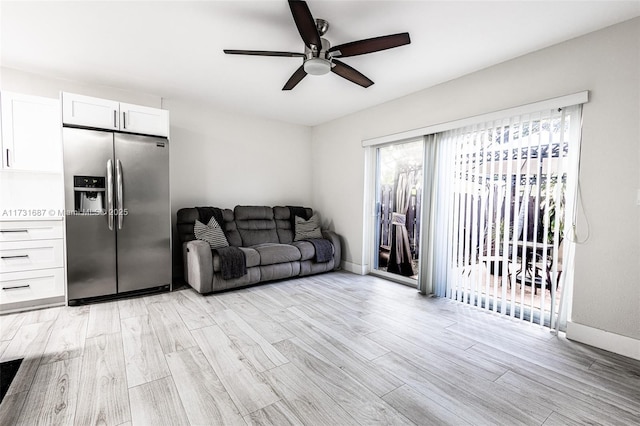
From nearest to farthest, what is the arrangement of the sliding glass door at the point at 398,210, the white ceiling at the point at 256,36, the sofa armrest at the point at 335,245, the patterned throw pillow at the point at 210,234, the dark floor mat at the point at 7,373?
the dark floor mat at the point at 7,373
the white ceiling at the point at 256,36
the patterned throw pillow at the point at 210,234
the sliding glass door at the point at 398,210
the sofa armrest at the point at 335,245

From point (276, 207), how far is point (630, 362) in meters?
4.23

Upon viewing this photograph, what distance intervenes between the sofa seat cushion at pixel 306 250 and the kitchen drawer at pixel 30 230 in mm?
2749

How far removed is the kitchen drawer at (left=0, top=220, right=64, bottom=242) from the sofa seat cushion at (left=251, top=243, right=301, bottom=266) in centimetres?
215

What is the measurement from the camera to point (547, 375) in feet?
6.21

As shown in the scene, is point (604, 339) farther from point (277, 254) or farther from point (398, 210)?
point (277, 254)

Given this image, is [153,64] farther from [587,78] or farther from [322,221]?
[587,78]

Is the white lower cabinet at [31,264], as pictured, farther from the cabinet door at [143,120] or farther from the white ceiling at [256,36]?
the white ceiling at [256,36]

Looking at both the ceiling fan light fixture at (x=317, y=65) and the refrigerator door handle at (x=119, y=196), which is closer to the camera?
the ceiling fan light fixture at (x=317, y=65)

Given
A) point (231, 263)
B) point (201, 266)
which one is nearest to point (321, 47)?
point (231, 263)

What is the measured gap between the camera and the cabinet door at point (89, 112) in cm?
293

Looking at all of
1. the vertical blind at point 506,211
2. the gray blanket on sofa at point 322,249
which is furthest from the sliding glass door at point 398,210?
the gray blanket on sofa at point 322,249

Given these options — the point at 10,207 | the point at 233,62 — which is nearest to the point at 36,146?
the point at 10,207

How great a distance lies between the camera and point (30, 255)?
9.43ft

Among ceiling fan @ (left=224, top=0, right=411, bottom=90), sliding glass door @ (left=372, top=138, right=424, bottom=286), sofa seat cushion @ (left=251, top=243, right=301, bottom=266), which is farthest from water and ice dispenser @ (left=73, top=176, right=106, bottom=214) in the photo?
sliding glass door @ (left=372, top=138, right=424, bottom=286)
